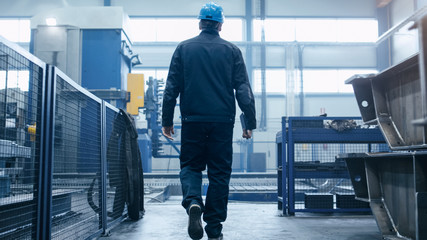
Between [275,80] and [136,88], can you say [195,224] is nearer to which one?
[136,88]

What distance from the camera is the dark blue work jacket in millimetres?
2838

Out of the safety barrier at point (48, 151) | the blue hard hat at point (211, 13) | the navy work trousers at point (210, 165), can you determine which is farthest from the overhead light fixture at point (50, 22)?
the navy work trousers at point (210, 165)

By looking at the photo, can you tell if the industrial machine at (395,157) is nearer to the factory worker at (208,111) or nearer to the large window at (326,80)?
the factory worker at (208,111)

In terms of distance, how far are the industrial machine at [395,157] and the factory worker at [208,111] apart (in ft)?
3.54

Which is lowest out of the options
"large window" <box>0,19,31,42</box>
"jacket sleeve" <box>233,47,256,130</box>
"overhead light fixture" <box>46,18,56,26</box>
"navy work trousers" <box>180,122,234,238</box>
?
"navy work trousers" <box>180,122,234,238</box>

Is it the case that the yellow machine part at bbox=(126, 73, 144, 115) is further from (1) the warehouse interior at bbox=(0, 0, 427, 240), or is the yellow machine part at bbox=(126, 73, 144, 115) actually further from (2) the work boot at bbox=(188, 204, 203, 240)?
(2) the work boot at bbox=(188, 204, 203, 240)

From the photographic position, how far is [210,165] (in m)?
2.84

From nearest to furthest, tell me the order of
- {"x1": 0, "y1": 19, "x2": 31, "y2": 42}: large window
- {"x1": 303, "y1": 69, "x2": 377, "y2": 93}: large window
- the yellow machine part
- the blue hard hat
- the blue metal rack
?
1. the blue hard hat
2. the blue metal rack
3. the yellow machine part
4. {"x1": 0, "y1": 19, "x2": 31, "y2": 42}: large window
5. {"x1": 303, "y1": 69, "x2": 377, "y2": 93}: large window

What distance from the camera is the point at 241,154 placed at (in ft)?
54.7

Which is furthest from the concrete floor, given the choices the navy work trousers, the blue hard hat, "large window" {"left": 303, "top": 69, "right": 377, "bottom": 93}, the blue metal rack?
"large window" {"left": 303, "top": 69, "right": 377, "bottom": 93}

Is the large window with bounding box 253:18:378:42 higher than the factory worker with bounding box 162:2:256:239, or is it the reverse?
the large window with bounding box 253:18:378:42

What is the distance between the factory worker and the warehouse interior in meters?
0.72

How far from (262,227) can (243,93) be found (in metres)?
1.57

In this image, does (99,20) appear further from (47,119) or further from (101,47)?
(47,119)
